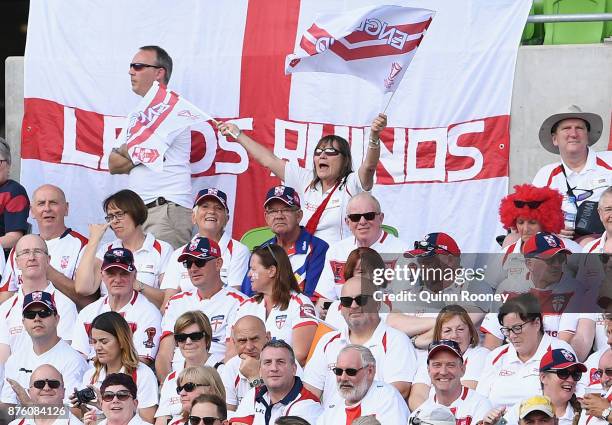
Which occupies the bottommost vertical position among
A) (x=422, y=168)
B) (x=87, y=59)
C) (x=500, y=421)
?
(x=500, y=421)

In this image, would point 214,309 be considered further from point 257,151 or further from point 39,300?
point 257,151

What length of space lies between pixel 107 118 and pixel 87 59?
57cm

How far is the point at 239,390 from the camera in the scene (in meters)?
10.7

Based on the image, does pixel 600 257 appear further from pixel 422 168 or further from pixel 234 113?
pixel 234 113

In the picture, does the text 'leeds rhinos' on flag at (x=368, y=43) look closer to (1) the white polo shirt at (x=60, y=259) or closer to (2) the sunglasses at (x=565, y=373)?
(1) the white polo shirt at (x=60, y=259)

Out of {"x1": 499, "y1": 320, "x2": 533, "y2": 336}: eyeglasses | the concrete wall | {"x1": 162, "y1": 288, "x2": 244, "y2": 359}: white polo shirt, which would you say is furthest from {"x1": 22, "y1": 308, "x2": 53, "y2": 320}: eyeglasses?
the concrete wall

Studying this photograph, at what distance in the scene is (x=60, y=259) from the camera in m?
12.5

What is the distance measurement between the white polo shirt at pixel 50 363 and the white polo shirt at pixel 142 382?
23 centimetres

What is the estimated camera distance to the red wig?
36.8ft

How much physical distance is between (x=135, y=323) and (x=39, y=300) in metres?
0.67

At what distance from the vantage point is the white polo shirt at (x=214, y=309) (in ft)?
37.2

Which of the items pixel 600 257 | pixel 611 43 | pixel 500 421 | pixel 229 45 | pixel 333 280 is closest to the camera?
pixel 500 421

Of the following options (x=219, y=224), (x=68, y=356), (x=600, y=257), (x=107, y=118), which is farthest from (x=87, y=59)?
(x=600, y=257)

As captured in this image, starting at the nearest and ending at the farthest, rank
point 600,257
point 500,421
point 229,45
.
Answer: point 500,421, point 600,257, point 229,45
